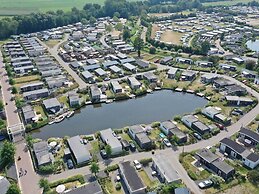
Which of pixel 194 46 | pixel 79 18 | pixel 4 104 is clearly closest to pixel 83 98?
pixel 4 104

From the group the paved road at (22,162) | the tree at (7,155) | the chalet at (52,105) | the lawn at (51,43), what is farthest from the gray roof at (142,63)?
the tree at (7,155)

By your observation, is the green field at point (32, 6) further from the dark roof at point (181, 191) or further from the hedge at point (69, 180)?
the dark roof at point (181, 191)

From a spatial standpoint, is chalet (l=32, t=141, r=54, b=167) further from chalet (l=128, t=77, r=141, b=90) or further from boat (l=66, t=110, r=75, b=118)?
chalet (l=128, t=77, r=141, b=90)

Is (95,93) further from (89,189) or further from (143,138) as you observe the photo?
(89,189)

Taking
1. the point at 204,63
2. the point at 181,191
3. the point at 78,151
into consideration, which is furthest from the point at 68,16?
the point at 181,191

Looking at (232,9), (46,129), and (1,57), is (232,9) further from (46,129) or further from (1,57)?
(46,129)

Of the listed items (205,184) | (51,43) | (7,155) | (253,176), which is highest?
(51,43)
